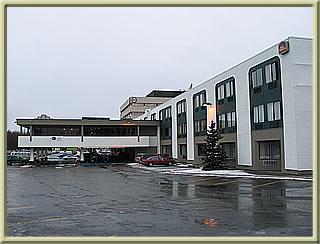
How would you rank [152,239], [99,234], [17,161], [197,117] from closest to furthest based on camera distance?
1. [152,239]
2. [99,234]
3. [197,117]
4. [17,161]

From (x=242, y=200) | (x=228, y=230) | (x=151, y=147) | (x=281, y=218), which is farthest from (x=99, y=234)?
(x=151, y=147)

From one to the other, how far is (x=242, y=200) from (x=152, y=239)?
35.2ft

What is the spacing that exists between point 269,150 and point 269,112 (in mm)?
3483

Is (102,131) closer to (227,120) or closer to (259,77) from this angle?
(227,120)

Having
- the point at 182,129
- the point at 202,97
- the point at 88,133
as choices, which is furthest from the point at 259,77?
the point at 88,133

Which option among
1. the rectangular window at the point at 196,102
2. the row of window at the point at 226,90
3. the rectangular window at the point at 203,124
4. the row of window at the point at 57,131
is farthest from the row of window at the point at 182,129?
the row of window at the point at 57,131

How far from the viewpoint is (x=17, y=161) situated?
165ft

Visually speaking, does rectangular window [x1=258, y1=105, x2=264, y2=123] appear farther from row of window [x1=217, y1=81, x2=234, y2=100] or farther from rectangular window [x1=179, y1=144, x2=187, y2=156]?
rectangular window [x1=179, y1=144, x2=187, y2=156]

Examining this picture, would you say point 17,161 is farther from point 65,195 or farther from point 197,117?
point 65,195

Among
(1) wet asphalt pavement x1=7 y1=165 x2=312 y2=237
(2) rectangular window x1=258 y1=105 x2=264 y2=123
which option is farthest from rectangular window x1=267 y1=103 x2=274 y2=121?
(1) wet asphalt pavement x1=7 y1=165 x2=312 y2=237

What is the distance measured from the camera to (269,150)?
29500mm

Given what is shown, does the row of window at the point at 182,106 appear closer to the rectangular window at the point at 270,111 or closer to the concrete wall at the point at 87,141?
the concrete wall at the point at 87,141

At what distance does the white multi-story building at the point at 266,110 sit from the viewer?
2558 centimetres

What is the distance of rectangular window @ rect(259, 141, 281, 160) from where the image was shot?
93.0ft
